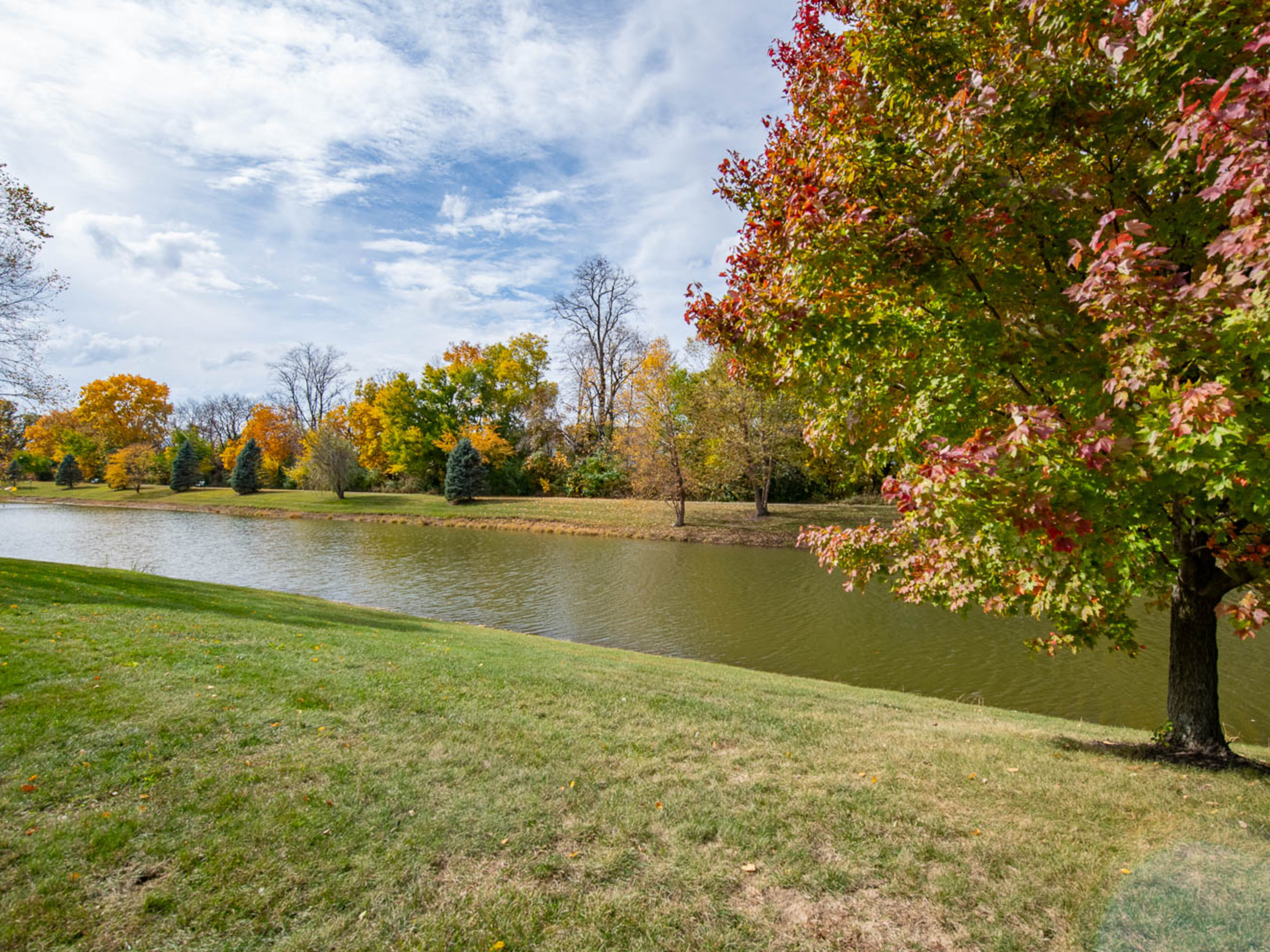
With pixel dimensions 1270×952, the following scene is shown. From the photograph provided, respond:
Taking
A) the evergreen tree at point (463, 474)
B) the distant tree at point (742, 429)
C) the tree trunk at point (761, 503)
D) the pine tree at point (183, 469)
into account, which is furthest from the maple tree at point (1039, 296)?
the pine tree at point (183, 469)

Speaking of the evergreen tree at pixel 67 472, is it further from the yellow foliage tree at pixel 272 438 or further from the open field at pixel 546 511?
the yellow foliage tree at pixel 272 438

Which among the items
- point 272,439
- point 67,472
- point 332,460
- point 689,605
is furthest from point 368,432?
point 689,605

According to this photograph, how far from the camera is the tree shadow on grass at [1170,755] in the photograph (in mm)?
5418

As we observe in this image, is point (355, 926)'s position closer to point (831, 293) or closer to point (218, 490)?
point (831, 293)

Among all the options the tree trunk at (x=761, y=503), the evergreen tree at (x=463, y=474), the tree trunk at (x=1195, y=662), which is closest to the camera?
the tree trunk at (x=1195, y=662)

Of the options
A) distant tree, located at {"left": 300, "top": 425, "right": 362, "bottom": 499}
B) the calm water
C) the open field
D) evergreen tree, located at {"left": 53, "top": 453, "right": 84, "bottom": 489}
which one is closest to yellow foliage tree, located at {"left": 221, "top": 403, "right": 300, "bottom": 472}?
the open field

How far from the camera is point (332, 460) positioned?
143ft

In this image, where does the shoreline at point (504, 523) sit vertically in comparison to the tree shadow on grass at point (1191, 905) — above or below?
above

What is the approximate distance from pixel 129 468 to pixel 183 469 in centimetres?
439

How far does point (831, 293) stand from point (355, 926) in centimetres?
466

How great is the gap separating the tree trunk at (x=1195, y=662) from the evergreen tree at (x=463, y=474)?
37792 mm

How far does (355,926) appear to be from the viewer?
9.19 feet

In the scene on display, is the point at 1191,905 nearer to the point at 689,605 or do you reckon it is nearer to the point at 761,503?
the point at 689,605

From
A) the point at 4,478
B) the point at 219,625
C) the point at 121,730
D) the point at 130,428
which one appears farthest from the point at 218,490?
the point at 121,730
